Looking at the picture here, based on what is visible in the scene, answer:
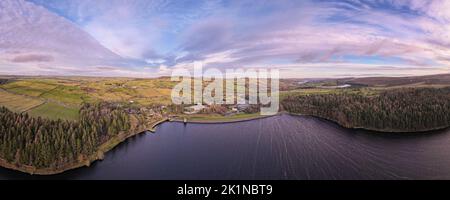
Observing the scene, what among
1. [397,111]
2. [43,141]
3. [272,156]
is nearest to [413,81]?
[397,111]

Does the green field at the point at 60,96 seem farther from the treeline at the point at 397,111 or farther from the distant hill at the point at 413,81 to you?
the distant hill at the point at 413,81

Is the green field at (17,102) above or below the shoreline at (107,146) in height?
above

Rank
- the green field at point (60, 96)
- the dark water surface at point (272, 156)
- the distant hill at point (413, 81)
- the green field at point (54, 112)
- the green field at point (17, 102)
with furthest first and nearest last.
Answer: the distant hill at point (413, 81) < the green field at point (60, 96) < the green field at point (17, 102) < the green field at point (54, 112) < the dark water surface at point (272, 156)

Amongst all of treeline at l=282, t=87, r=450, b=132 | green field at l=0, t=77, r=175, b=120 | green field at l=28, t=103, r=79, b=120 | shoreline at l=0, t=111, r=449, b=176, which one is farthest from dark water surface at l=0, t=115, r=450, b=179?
green field at l=0, t=77, r=175, b=120

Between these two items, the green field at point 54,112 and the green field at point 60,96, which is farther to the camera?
the green field at point 60,96

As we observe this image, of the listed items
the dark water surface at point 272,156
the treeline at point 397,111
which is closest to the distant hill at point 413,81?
the treeline at point 397,111

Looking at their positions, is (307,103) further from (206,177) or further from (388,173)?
(206,177)

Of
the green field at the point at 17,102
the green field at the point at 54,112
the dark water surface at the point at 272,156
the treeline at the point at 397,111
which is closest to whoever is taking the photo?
the dark water surface at the point at 272,156
